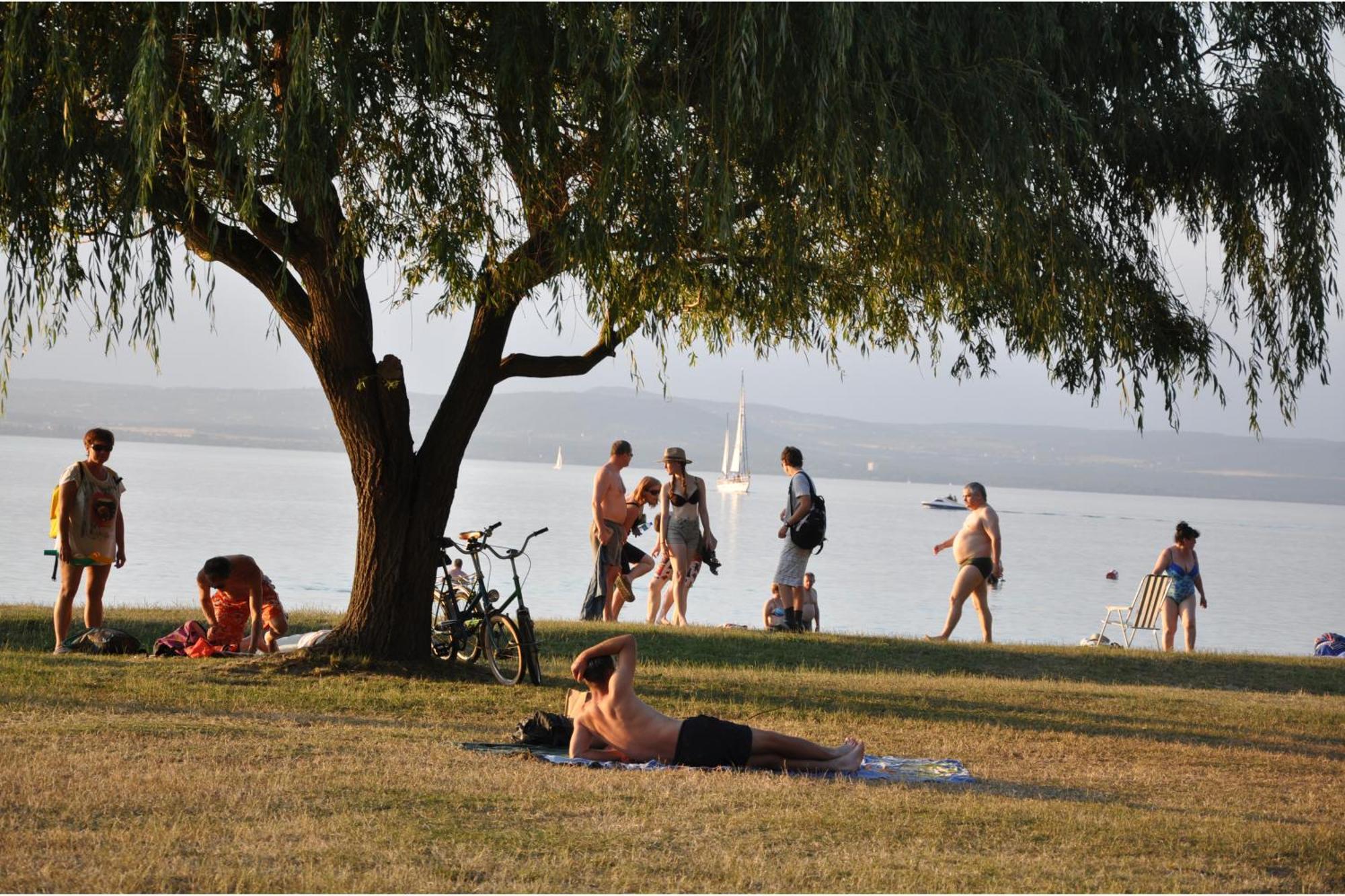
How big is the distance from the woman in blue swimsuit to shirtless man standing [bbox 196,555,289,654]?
9555mm

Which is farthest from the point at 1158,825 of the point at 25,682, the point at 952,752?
the point at 25,682

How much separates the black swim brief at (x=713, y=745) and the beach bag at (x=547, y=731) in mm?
735

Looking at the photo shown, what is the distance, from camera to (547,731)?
8.07 metres

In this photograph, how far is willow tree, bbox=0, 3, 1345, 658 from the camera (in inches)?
297

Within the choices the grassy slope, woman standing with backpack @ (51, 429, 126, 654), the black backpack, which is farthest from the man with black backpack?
woman standing with backpack @ (51, 429, 126, 654)

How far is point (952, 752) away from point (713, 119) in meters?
3.80

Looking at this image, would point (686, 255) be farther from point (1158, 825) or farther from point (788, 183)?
point (1158, 825)

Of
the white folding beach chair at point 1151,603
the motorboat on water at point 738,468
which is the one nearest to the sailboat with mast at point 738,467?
the motorboat on water at point 738,468

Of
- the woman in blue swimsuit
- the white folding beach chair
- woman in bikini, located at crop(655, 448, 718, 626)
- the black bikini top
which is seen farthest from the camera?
the white folding beach chair

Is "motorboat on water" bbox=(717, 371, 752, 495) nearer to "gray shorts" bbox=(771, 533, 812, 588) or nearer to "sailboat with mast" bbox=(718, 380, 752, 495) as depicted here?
"sailboat with mast" bbox=(718, 380, 752, 495)

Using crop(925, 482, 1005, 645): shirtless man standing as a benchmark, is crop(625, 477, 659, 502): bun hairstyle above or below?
above

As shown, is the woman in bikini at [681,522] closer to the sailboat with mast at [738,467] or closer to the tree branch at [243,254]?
the tree branch at [243,254]

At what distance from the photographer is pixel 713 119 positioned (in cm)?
766

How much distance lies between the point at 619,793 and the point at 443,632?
4909 mm
